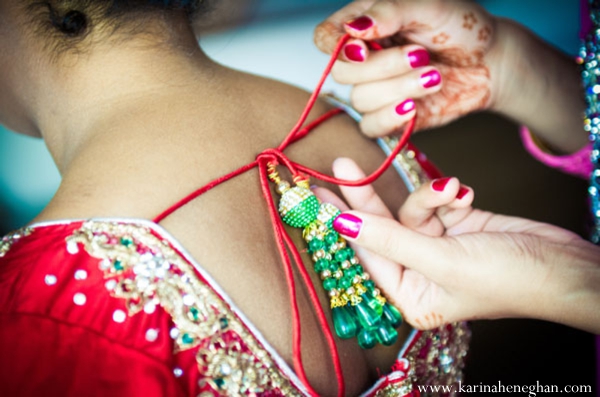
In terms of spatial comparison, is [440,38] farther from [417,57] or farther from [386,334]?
[386,334]

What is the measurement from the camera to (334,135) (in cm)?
77

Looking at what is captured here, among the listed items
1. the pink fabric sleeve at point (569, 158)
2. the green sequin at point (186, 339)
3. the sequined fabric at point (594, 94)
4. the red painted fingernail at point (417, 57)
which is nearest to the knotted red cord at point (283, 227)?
the green sequin at point (186, 339)

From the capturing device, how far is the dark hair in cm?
61

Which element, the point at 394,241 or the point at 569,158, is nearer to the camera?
the point at 394,241

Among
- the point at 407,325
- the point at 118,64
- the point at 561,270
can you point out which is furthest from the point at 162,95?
the point at 561,270

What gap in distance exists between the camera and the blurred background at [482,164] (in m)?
1.66

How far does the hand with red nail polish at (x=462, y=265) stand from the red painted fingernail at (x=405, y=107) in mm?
178

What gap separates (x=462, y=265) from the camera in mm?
635

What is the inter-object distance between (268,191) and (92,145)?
23 cm

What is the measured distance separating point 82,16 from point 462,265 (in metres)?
0.58

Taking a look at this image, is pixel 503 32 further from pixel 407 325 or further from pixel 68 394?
pixel 68 394

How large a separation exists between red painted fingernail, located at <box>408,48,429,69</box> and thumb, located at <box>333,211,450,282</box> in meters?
0.31

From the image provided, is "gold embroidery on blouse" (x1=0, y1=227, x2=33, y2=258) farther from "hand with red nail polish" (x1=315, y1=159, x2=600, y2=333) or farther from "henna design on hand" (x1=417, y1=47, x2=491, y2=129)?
"henna design on hand" (x1=417, y1=47, x2=491, y2=129)

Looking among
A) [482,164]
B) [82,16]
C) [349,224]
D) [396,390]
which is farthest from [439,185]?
[482,164]
